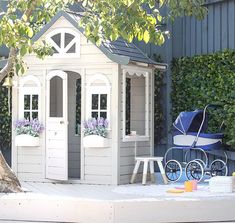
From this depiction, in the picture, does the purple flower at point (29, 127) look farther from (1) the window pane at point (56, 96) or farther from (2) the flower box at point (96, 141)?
(2) the flower box at point (96, 141)

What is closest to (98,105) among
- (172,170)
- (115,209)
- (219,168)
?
(172,170)

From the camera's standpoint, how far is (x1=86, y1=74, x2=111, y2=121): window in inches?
368

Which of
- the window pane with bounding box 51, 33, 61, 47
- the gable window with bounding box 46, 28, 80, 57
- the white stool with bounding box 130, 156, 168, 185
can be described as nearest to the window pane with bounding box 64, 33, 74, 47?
the gable window with bounding box 46, 28, 80, 57

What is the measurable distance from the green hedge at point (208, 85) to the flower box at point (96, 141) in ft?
7.74

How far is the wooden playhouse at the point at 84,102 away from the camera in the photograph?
9.33 m

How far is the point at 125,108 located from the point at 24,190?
2293 millimetres

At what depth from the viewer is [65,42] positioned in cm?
975

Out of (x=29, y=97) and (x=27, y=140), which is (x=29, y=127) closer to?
(x=27, y=140)

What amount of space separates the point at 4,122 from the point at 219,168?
5.22m

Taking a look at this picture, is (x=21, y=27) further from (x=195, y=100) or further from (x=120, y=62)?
(x=195, y=100)

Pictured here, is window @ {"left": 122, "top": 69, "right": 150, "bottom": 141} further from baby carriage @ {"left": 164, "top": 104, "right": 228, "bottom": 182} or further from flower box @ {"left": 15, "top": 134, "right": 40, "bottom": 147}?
flower box @ {"left": 15, "top": 134, "right": 40, "bottom": 147}

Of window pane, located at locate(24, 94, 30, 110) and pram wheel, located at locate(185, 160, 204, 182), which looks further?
window pane, located at locate(24, 94, 30, 110)

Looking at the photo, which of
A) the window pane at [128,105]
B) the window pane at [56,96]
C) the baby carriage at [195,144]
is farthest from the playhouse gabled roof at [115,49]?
the baby carriage at [195,144]

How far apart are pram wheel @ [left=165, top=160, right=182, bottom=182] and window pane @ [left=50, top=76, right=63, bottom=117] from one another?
7.25 ft
